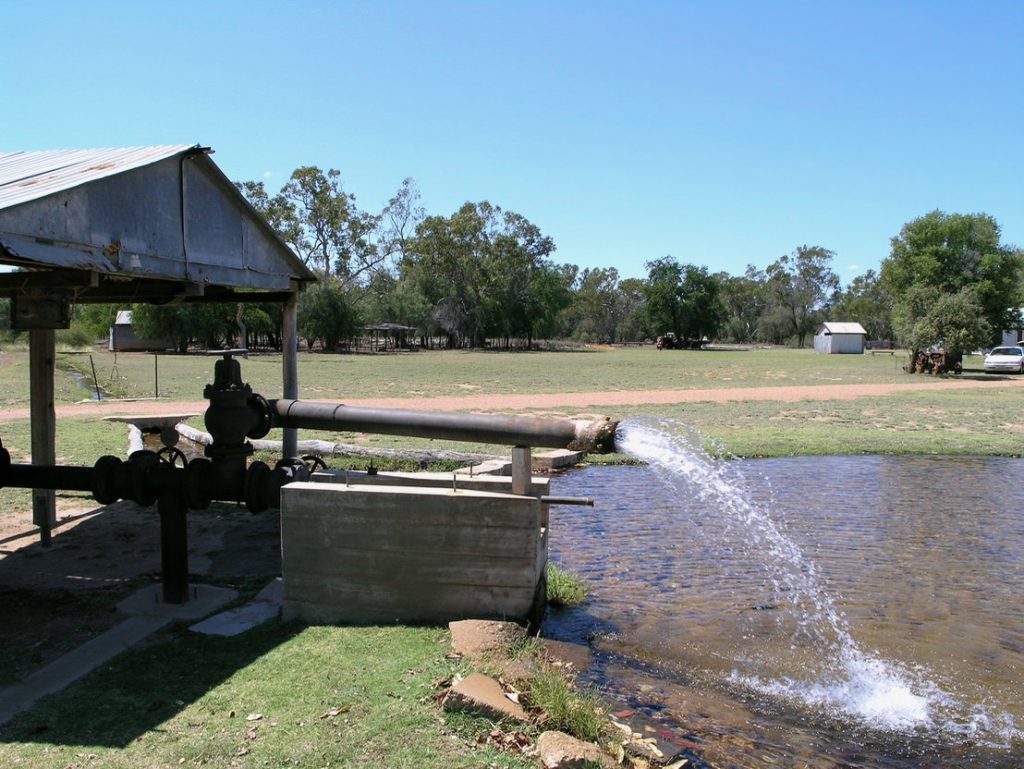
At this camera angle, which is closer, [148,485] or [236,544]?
[148,485]

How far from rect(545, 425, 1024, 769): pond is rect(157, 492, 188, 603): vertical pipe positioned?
2.91 meters

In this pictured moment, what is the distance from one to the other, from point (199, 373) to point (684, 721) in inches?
1299

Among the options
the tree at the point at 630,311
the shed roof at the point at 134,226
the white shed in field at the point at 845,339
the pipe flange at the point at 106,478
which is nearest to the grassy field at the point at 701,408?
the pipe flange at the point at 106,478

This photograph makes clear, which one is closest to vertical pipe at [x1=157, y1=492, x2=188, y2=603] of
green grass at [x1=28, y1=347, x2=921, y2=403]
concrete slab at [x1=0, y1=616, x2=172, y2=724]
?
concrete slab at [x1=0, y1=616, x2=172, y2=724]

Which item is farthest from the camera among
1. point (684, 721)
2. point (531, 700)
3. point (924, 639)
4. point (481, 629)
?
point (924, 639)

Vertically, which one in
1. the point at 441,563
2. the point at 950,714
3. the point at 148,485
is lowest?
the point at 950,714

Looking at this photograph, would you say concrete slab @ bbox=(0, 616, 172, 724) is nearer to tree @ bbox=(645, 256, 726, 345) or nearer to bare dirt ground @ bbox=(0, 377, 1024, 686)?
bare dirt ground @ bbox=(0, 377, 1024, 686)

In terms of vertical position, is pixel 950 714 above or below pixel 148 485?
below

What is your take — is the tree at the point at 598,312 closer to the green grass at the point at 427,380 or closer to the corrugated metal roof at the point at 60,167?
the green grass at the point at 427,380

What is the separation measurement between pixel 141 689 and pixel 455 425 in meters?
2.70

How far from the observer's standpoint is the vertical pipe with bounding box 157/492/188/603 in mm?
6348

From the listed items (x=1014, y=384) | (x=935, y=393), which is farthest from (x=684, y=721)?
(x=1014, y=384)

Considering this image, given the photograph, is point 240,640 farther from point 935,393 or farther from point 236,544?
point 935,393

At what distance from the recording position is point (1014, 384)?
112 feet
